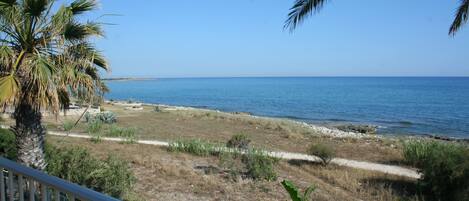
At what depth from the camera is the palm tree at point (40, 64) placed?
796cm

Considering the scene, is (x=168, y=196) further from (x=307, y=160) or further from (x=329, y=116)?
(x=329, y=116)

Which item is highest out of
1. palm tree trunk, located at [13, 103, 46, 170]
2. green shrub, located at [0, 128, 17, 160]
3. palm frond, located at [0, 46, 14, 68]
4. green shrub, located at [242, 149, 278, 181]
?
palm frond, located at [0, 46, 14, 68]

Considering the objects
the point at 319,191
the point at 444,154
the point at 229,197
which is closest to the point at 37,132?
the point at 229,197

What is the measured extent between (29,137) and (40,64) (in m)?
1.67

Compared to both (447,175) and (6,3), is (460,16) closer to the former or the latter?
(447,175)

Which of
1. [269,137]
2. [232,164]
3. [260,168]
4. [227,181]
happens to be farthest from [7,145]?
[269,137]

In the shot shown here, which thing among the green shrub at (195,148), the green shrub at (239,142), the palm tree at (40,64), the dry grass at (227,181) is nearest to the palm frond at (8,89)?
the palm tree at (40,64)

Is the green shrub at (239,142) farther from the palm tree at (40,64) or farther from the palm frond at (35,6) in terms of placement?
the palm frond at (35,6)

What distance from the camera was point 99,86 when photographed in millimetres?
9219

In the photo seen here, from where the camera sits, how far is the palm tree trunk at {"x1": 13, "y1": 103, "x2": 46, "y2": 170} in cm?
872

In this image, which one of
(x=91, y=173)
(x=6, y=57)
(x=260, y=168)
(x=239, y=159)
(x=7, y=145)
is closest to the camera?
(x=6, y=57)

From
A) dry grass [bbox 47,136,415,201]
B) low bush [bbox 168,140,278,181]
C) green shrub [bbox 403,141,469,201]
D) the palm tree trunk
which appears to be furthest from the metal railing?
green shrub [bbox 403,141,469,201]

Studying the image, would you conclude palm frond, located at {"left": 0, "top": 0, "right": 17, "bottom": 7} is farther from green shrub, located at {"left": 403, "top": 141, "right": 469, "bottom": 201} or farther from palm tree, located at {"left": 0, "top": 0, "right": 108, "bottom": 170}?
green shrub, located at {"left": 403, "top": 141, "right": 469, "bottom": 201}

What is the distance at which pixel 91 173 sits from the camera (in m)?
9.29
